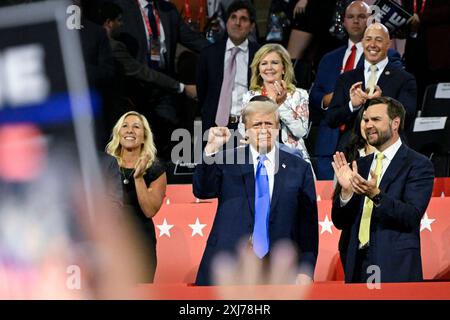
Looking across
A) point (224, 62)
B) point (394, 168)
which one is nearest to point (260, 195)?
point (394, 168)

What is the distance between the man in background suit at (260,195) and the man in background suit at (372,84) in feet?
3.88

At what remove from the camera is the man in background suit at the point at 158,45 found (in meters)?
6.26

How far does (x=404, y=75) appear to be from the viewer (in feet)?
15.6

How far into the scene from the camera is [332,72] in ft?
18.2

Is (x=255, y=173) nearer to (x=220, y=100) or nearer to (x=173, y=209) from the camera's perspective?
(x=173, y=209)

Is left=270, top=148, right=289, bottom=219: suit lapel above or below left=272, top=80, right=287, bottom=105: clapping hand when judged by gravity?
below

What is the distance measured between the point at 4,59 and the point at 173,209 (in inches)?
152

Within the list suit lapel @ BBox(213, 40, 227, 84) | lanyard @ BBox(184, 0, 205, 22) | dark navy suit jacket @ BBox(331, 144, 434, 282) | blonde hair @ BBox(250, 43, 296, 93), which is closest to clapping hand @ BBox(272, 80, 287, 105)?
blonde hair @ BBox(250, 43, 296, 93)

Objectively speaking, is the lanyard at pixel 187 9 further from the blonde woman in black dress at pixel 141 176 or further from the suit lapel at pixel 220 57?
the blonde woman in black dress at pixel 141 176

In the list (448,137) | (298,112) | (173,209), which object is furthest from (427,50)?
(173,209)

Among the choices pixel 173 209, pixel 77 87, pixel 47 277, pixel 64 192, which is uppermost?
pixel 77 87

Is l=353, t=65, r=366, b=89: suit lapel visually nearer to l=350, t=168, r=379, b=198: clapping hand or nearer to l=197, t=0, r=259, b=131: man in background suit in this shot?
l=197, t=0, r=259, b=131: man in background suit

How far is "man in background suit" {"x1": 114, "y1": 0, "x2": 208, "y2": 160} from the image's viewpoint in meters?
6.26

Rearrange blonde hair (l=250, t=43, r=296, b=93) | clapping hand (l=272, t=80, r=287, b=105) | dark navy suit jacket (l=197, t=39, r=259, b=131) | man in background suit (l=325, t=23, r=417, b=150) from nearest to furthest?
1. clapping hand (l=272, t=80, r=287, b=105)
2. blonde hair (l=250, t=43, r=296, b=93)
3. man in background suit (l=325, t=23, r=417, b=150)
4. dark navy suit jacket (l=197, t=39, r=259, b=131)
